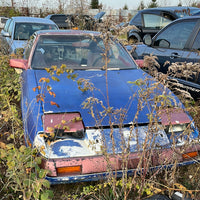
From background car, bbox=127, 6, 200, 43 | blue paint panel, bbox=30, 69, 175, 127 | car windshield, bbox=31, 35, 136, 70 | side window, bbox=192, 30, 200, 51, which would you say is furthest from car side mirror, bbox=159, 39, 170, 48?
background car, bbox=127, 6, 200, 43

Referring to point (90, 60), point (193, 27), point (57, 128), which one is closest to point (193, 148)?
point (57, 128)

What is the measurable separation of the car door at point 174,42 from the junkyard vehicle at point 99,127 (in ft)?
4.40

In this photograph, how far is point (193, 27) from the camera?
404 centimetres

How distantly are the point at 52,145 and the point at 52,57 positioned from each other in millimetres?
1669

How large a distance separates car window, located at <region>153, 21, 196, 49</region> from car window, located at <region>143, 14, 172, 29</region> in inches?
155

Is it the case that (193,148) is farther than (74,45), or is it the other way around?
(74,45)

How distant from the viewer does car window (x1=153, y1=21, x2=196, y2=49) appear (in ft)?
13.6

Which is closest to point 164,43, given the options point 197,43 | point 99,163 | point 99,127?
point 197,43

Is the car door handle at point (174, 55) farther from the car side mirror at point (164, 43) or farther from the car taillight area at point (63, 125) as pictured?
the car taillight area at point (63, 125)

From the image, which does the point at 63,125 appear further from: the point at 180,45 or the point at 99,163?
the point at 180,45

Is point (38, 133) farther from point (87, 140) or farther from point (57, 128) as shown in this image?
point (87, 140)

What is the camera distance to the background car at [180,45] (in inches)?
152

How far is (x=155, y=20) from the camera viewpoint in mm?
8531

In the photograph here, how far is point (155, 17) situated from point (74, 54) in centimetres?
584
